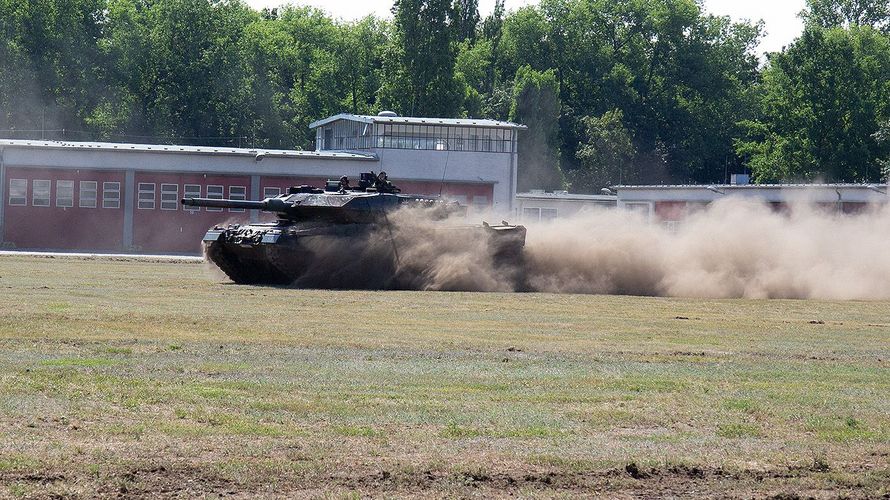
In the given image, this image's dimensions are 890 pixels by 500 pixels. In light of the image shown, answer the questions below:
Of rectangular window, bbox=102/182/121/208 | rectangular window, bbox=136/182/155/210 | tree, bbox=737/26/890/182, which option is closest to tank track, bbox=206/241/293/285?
rectangular window, bbox=136/182/155/210

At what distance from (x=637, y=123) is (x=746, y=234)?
251 ft

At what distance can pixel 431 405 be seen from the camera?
1228cm

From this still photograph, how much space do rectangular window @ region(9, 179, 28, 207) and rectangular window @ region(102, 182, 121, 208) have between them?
11.0 ft

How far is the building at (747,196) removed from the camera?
5353 centimetres

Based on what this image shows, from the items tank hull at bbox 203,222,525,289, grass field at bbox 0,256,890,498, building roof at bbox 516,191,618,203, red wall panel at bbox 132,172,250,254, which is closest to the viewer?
grass field at bbox 0,256,890,498

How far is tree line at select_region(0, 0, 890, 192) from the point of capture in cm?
8681

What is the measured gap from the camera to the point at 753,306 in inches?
1071

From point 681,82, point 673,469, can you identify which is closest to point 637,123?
point 681,82

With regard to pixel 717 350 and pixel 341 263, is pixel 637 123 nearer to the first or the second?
pixel 341 263

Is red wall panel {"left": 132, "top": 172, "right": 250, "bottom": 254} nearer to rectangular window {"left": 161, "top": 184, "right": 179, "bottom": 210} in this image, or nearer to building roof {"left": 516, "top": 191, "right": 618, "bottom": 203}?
rectangular window {"left": 161, "top": 184, "right": 179, "bottom": 210}

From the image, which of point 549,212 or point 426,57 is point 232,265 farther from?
point 426,57

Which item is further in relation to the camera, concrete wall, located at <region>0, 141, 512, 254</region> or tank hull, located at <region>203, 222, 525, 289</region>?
concrete wall, located at <region>0, 141, 512, 254</region>

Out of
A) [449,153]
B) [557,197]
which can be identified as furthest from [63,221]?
[557,197]

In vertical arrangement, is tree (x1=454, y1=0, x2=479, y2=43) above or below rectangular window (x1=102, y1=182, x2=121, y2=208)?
above
